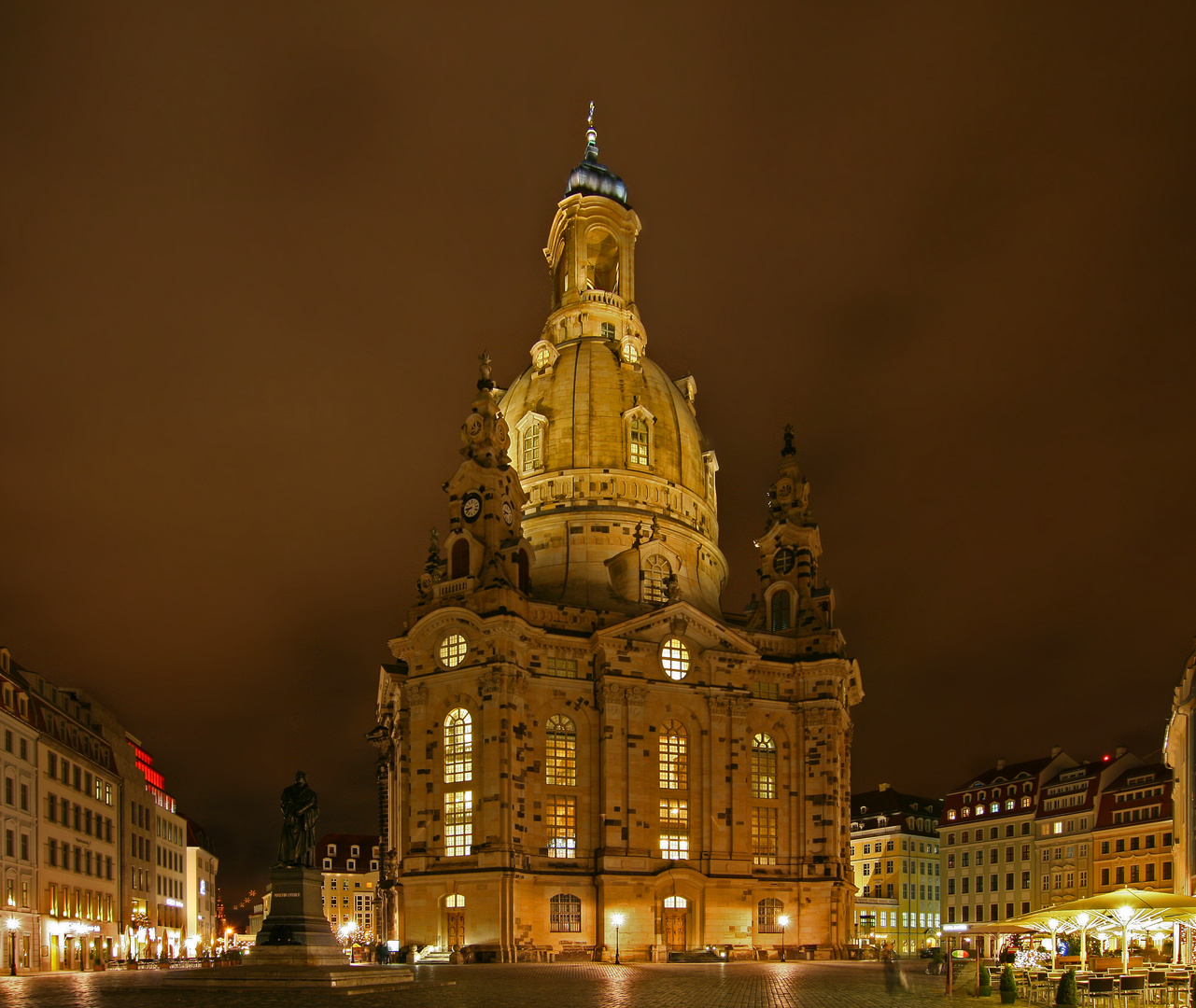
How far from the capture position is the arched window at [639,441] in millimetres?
95438

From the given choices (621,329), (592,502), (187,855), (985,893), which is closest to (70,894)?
(592,502)

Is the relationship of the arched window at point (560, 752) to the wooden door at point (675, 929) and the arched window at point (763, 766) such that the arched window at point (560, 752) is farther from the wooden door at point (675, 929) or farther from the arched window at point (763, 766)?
the arched window at point (763, 766)

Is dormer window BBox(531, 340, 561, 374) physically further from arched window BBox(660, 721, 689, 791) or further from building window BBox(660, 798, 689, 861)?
building window BBox(660, 798, 689, 861)

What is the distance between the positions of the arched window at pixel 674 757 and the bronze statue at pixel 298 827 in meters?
39.7

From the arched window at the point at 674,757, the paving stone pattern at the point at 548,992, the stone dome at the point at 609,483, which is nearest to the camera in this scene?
the paving stone pattern at the point at 548,992

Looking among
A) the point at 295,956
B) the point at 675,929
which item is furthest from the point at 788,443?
the point at 295,956

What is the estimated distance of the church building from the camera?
77.9 metres

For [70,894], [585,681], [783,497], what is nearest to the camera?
[70,894]

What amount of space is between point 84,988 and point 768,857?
51446 mm

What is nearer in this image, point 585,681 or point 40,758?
point 40,758

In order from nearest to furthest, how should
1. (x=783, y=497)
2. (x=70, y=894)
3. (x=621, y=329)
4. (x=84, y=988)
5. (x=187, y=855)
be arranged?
(x=84, y=988) < (x=70, y=894) < (x=783, y=497) < (x=621, y=329) < (x=187, y=855)

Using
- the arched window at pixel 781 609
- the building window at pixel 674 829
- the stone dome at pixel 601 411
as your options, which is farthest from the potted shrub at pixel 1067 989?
the stone dome at pixel 601 411

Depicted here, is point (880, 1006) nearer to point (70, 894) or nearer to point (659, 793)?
point (659, 793)

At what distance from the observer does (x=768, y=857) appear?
8556 centimetres
